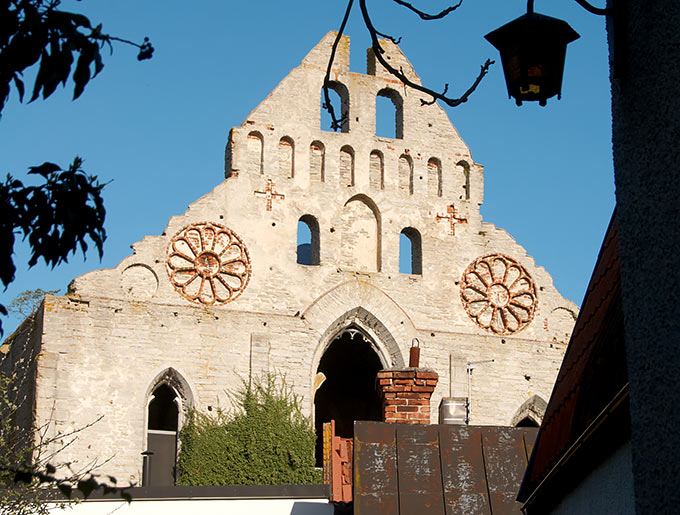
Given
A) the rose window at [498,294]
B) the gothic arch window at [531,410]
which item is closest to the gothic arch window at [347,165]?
the rose window at [498,294]

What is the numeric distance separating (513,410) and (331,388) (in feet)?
19.3

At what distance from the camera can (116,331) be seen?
2166 centimetres

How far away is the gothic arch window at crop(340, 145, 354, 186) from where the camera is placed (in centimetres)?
2470

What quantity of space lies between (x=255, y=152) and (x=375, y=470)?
14.3 m

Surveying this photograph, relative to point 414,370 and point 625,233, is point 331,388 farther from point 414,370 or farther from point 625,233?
Answer: point 625,233

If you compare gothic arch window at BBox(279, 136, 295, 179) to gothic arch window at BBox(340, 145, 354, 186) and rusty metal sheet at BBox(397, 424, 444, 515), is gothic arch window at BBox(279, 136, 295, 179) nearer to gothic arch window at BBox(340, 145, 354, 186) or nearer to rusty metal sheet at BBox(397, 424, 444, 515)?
gothic arch window at BBox(340, 145, 354, 186)

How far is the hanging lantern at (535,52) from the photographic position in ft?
17.3

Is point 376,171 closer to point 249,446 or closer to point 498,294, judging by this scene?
point 498,294

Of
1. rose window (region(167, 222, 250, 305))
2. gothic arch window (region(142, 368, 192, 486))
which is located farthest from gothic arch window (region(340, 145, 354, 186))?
Answer: gothic arch window (region(142, 368, 192, 486))

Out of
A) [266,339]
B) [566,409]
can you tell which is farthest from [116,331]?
[566,409]

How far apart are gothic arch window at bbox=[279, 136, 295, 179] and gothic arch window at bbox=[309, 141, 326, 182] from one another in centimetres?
40

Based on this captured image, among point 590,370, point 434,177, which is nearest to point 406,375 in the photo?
point 590,370

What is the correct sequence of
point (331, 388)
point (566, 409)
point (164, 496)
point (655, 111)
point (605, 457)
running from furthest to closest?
point (331, 388) → point (164, 496) → point (566, 409) → point (605, 457) → point (655, 111)

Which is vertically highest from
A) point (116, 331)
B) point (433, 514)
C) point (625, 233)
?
point (116, 331)
